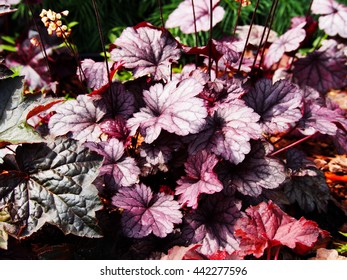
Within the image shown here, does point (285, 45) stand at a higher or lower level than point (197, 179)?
higher

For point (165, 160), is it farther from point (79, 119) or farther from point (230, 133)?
point (79, 119)

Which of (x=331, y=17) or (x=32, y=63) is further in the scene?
(x=32, y=63)

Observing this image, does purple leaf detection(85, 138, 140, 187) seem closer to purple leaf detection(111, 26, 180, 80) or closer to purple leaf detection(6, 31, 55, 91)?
purple leaf detection(111, 26, 180, 80)

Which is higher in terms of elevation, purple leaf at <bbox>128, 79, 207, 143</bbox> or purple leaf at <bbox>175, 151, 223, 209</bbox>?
purple leaf at <bbox>128, 79, 207, 143</bbox>

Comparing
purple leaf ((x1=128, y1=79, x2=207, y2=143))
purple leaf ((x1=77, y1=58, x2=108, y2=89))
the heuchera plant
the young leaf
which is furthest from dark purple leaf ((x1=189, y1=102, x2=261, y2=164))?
purple leaf ((x1=77, y1=58, x2=108, y2=89))

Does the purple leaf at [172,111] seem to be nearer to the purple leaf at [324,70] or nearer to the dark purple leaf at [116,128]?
the dark purple leaf at [116,128]

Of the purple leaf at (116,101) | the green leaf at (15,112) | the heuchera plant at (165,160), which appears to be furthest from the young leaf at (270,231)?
the green leaf at (15,112)

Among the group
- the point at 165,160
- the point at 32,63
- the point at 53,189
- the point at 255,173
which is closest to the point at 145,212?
the point at 165,160
